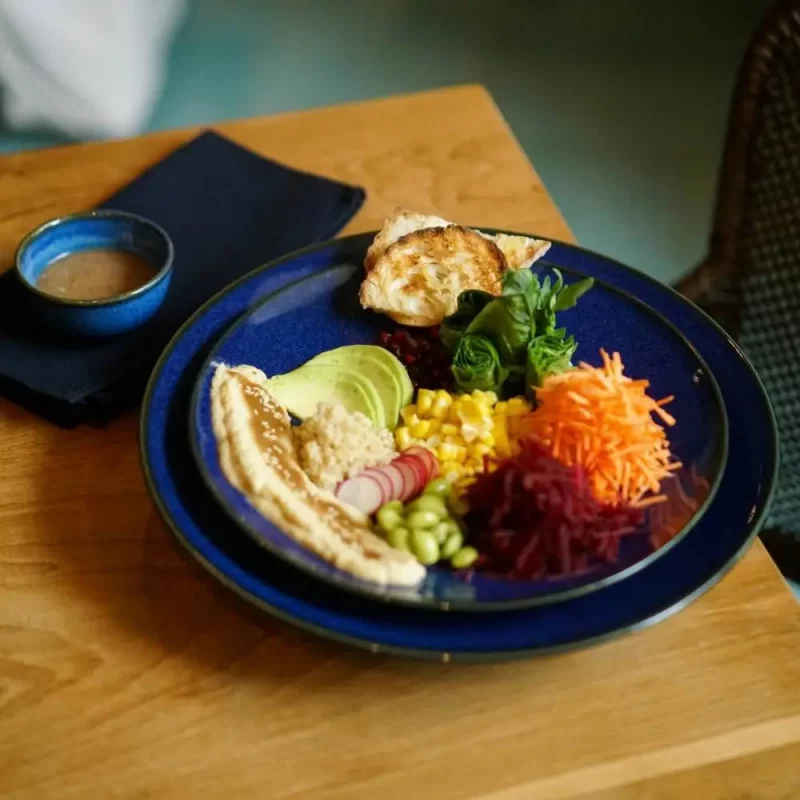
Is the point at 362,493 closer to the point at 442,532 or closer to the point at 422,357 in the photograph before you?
the point at 442,532

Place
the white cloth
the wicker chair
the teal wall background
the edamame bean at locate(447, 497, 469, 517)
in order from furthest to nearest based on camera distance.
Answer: the teal wall background
the white cloth
the wicker chair
the edamame bean at locate(447, 497, 469, 517)

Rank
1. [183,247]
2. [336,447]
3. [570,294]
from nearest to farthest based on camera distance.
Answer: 1. [336,447]
2. [570,294]
3. [183,247]

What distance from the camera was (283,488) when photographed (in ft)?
2.96

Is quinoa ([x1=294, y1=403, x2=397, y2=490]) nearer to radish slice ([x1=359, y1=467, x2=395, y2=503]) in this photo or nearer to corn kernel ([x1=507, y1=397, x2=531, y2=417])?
radish slice ([x1=359, y1=467, x2=395, y2=503])


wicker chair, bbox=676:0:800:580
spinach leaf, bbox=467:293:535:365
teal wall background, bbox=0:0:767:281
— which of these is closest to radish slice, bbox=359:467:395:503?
spinach leaf, bbox=467:293:535:365

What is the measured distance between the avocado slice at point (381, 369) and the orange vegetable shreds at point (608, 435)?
0.15m

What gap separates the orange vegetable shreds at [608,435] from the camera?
0.92m

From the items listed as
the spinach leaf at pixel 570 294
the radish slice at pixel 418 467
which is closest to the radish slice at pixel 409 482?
the radish slice at pixel 418 467

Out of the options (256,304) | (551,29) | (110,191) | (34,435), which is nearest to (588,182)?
(551,29)

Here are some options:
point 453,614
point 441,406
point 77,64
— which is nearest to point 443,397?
point 441,406

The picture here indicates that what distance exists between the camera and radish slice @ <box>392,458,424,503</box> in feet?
3.06

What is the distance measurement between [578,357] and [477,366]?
14 cm

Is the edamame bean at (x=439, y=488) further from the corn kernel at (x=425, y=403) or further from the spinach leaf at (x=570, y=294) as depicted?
the spinach leaf at (x=570, y=294)

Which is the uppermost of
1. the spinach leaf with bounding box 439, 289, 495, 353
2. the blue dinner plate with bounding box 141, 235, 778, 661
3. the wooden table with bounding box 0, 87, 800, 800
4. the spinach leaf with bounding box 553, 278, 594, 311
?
the spinach leaf with bounding box 553, 278, 594, 311
